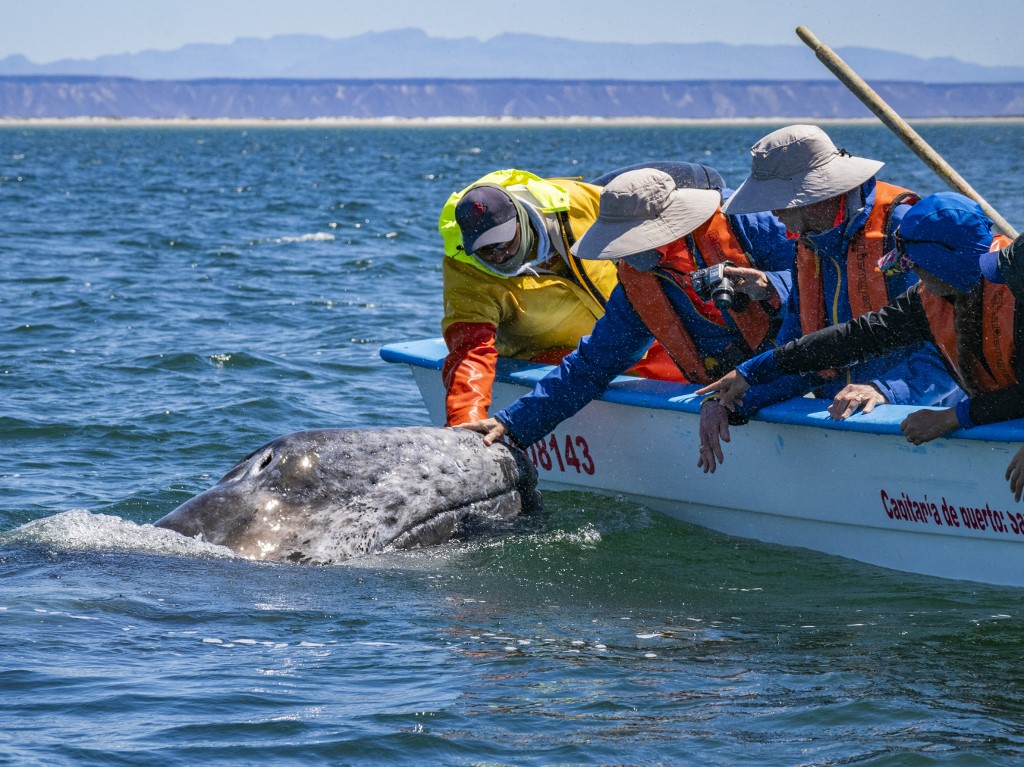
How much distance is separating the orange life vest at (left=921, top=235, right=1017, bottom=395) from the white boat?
227 mm

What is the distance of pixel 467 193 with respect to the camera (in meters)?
6.77

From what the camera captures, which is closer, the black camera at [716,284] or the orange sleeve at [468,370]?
the black camera at [716,284]

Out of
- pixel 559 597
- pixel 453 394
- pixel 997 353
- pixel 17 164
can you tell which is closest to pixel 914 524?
pixel 997 353

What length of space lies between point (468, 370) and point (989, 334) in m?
2.71

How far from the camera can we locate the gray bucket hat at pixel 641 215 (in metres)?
6.14

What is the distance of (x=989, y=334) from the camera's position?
5.23m

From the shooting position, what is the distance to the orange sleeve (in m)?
7.02

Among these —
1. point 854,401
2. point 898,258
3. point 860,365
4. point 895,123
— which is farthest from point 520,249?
point 895,123

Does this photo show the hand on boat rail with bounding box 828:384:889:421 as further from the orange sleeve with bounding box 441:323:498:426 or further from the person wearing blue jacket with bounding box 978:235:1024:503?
the orange sleeve with bounding box 441:323:498:426

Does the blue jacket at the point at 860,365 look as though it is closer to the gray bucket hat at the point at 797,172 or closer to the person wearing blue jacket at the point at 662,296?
the gray bucket hat at the point at 797,172

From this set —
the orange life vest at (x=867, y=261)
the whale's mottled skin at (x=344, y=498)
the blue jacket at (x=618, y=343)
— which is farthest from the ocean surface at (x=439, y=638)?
the orange life vest at (x=867, y=261)

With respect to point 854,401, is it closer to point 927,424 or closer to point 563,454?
point 927,424

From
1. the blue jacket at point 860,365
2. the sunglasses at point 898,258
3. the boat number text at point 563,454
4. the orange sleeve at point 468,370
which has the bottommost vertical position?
the boat number text at point 563,454

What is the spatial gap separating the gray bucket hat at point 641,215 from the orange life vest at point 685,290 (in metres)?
0.11
